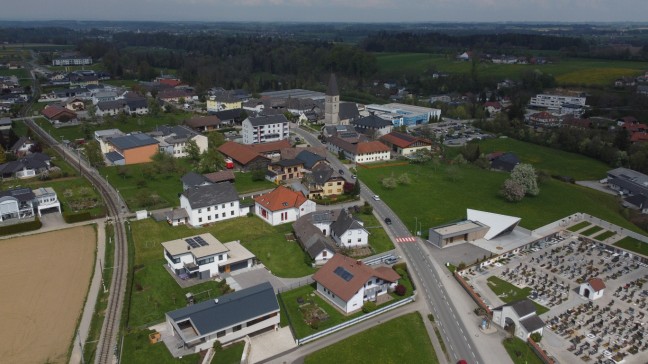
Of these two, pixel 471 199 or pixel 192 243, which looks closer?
pixel 192 243

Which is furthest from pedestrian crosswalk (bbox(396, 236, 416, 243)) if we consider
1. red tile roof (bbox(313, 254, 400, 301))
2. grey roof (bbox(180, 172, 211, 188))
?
grey roof (bbox(180, 172, 211, 188))

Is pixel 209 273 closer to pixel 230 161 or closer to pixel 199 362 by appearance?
pixel 199 362

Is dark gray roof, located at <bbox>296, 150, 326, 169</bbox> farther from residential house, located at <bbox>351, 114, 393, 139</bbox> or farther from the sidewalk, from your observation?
the sidewalk

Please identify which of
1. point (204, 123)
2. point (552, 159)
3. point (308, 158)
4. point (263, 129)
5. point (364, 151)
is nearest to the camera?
point (308, 158)

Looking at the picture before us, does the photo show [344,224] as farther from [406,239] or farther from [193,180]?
[193,180]

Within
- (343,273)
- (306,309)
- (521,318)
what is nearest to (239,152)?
(343,273)

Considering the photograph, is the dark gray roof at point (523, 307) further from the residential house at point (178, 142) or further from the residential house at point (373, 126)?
the residential house at point (373, 126)
